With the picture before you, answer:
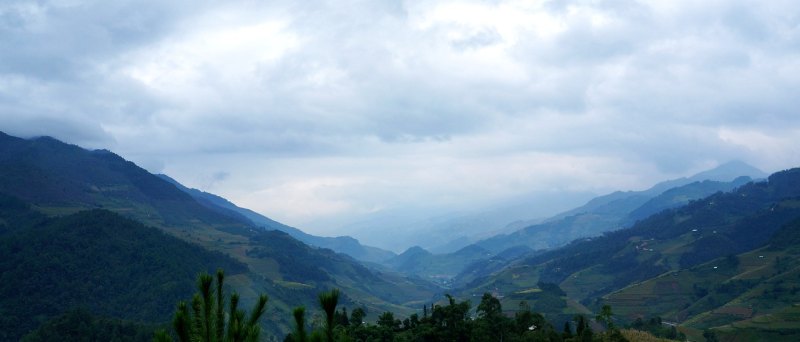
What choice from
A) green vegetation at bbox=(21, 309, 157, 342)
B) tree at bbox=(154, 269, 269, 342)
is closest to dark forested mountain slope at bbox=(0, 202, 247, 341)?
green vegetation at bbox=(21, 309, 157, 342)

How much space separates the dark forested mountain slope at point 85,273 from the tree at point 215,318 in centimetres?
13943

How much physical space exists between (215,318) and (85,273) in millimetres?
181265

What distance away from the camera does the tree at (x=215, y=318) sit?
12.7 metres

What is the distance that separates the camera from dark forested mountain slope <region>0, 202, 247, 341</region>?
148 metres

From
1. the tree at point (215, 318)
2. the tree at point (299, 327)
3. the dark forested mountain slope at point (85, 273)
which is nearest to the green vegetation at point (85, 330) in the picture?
the dark forested mountain slope at point (85, 273)

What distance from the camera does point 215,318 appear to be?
1331 cm

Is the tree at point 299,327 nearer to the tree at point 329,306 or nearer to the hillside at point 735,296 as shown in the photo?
the tree at point 329,306

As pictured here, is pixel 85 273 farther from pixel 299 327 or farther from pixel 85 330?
pixel 299 327

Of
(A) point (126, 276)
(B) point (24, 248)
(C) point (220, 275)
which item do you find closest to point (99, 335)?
(A) point (126, 276)

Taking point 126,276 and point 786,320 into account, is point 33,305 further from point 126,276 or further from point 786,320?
point 786,320

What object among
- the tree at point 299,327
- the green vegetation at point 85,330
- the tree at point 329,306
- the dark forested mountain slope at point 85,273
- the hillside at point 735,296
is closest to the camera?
the tree at point 329,306

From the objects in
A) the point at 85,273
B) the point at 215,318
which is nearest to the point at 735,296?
the point at 215,318

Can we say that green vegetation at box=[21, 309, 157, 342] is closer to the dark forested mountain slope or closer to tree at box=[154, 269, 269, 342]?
the dark forested mountain slope

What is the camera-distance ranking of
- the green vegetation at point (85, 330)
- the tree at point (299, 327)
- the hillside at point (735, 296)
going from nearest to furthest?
the tree at point (299, 327) < the green vegetation at point (85, 330) < the hillside at point (735, 296)
